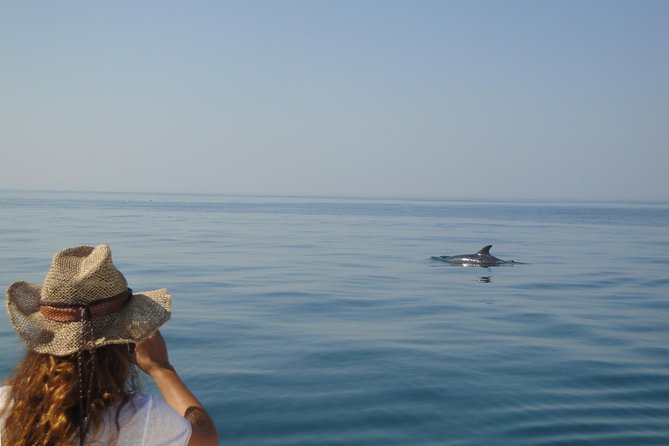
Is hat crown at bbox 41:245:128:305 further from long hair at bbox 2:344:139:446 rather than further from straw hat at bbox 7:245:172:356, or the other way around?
long hair at bbox 2:344:139:446

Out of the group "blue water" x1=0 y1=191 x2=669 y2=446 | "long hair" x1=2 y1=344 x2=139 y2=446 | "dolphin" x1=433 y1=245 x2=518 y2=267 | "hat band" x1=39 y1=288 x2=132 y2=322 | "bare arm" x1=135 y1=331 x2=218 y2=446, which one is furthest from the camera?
"dolphin" x1=433 y1=245 x2=518 y2=267

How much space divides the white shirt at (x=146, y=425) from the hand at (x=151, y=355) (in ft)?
1.15

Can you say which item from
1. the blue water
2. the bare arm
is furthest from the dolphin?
the bare arm

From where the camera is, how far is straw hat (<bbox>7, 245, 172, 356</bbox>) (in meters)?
2.71

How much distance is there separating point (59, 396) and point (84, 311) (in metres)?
0.31

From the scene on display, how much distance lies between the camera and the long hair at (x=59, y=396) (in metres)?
2.62

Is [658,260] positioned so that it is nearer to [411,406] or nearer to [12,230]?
[411,406]

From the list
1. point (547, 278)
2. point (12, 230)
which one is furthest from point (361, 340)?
point (12, 230)

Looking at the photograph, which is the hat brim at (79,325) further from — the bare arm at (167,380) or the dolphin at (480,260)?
the dolphin at (480,260)

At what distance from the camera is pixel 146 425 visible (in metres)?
2.67

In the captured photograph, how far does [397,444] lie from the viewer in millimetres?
7199

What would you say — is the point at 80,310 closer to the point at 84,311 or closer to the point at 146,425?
the point at 84,311

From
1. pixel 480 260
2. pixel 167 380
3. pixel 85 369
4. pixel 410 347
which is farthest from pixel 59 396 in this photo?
pixel 480 260

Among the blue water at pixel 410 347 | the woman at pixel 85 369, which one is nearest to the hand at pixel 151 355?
the woman at pixel 85 369
